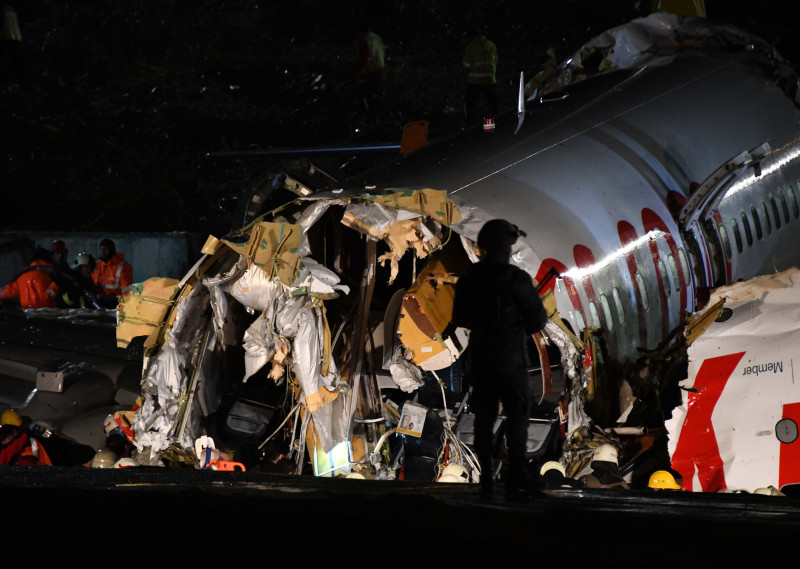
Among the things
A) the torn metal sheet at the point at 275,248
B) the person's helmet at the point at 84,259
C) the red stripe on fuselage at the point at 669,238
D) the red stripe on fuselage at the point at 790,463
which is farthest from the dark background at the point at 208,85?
the red stripe on fuselage at the point at 790,463

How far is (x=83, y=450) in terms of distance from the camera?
12711 mm

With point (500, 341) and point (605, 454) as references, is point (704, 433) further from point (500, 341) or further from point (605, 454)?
point (500, 341)

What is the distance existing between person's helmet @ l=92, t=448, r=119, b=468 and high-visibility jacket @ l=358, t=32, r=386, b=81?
17.1m

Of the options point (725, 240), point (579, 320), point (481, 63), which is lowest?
point (579, 320)

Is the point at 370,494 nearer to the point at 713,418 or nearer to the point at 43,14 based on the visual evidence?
the point at 713,418

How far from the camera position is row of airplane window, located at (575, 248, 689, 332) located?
Result: 9844mm

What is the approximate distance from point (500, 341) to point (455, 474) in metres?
3.62

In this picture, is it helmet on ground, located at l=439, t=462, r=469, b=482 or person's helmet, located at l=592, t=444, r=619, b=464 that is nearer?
helmet on ground, located at l=439, t=462, r=469, b=482

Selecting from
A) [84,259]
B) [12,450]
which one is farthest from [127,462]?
[84,259]

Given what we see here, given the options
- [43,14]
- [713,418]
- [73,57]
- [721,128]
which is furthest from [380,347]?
[43,14]

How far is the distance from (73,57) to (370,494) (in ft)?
111

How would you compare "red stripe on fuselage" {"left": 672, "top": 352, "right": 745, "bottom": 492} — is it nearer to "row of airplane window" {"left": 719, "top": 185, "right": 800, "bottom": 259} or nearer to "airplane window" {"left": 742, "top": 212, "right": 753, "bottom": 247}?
"row of airplane window" {"left": 719, "top": 185, "right": 800, "bottom": 259}

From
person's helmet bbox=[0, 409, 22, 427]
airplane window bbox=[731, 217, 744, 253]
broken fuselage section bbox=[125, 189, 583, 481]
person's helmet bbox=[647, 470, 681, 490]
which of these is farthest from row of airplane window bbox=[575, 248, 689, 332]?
person's helmet bbox=[0, 409, 22, 427]

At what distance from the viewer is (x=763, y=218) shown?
1274 cm
